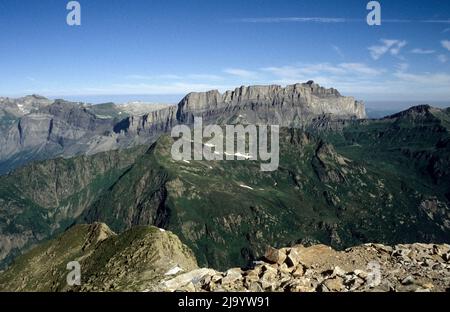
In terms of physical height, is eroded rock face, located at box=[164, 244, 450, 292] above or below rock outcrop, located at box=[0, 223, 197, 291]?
above

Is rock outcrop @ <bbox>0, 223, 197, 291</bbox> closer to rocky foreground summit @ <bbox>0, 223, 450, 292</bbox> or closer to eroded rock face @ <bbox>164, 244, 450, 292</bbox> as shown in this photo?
rocky foreground summit @ <bbox>0, 223, 450, 292</bbox>

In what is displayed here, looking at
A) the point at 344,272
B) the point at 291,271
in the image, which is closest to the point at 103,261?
the point at 291,271

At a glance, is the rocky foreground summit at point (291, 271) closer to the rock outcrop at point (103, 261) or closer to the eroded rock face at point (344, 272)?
the eroded rock face at point (344, 272)

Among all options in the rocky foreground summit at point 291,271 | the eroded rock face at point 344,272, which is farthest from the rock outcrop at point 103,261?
the eroded rock face at point 344,272

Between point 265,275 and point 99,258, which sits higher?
point 265,275

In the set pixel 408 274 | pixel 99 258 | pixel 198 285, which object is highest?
pixel 408 274

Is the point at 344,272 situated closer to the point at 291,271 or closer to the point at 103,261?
the point at 291,271

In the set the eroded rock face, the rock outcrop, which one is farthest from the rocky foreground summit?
the rock outcrop
